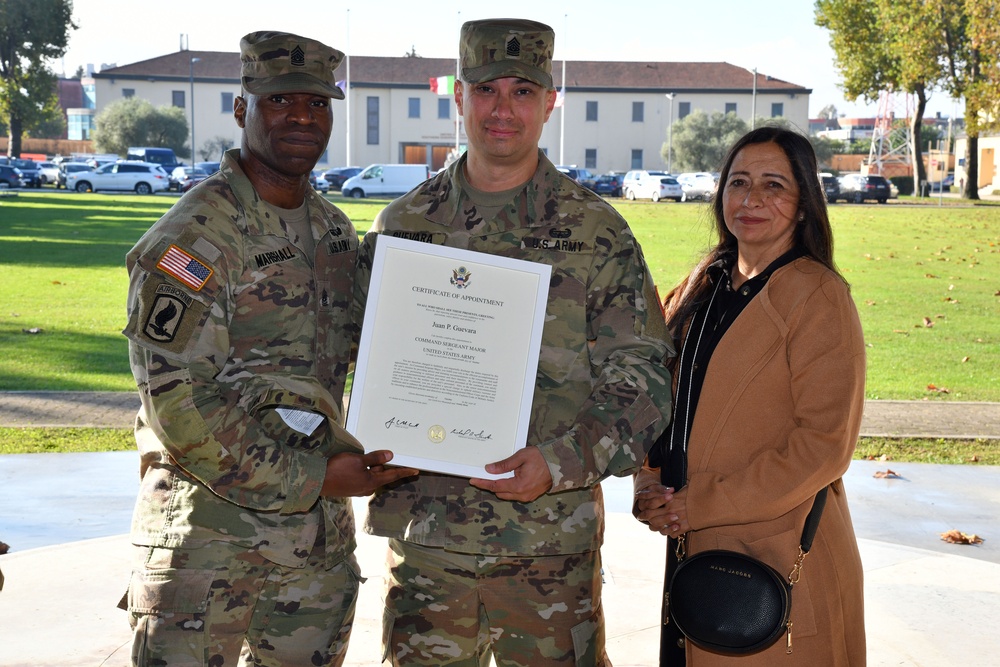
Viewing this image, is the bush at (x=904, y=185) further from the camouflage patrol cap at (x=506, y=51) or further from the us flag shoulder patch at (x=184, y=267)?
the us flag shoulder patch at (x=184, y=267)

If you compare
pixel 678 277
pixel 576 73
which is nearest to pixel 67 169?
pixel 576 73

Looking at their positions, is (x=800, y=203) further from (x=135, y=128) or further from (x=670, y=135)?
(x=135, y=128)

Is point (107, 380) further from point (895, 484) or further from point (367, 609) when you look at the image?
point (895, 484)

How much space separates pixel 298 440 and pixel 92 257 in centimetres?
1735

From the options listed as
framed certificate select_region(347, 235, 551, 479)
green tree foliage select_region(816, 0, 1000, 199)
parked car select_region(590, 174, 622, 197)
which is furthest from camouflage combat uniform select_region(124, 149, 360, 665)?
parked car select_region(590, 174, 622, 197)

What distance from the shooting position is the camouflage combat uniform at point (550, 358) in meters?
2.95

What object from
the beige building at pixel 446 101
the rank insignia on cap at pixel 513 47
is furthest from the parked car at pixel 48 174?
the rank insignia on cap at pixel 513 47

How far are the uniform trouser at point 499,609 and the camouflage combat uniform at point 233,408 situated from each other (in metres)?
0.21

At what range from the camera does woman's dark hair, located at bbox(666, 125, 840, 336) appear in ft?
9.39

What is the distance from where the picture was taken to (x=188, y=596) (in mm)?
2709

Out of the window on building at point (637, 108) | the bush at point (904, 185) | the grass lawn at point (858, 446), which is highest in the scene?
the window on building at point (637, 108)

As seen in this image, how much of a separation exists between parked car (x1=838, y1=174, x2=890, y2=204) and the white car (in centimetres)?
759

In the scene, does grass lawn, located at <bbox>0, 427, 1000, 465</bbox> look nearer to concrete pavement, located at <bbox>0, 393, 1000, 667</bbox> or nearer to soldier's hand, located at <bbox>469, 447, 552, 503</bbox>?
concrete pavement, located at <bbox>0, 393, 1000, 667</bbox>

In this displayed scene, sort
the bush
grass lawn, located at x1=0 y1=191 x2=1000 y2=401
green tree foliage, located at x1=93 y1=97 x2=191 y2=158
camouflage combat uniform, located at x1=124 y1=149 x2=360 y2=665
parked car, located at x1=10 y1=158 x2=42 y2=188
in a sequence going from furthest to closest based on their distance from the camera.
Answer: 1. green tree foliage, located at x1=93 y1=97 x2=191 y2=158
2. the bush
3. parked car, located at x1=10 y1=158 x2=42 y2=188
4. grass lawn, located at x1=0 y1=191 x2=1000 y2=401
5. camouflage combat uniform, located at x1=124 y1=149 x2=360 y2=665
